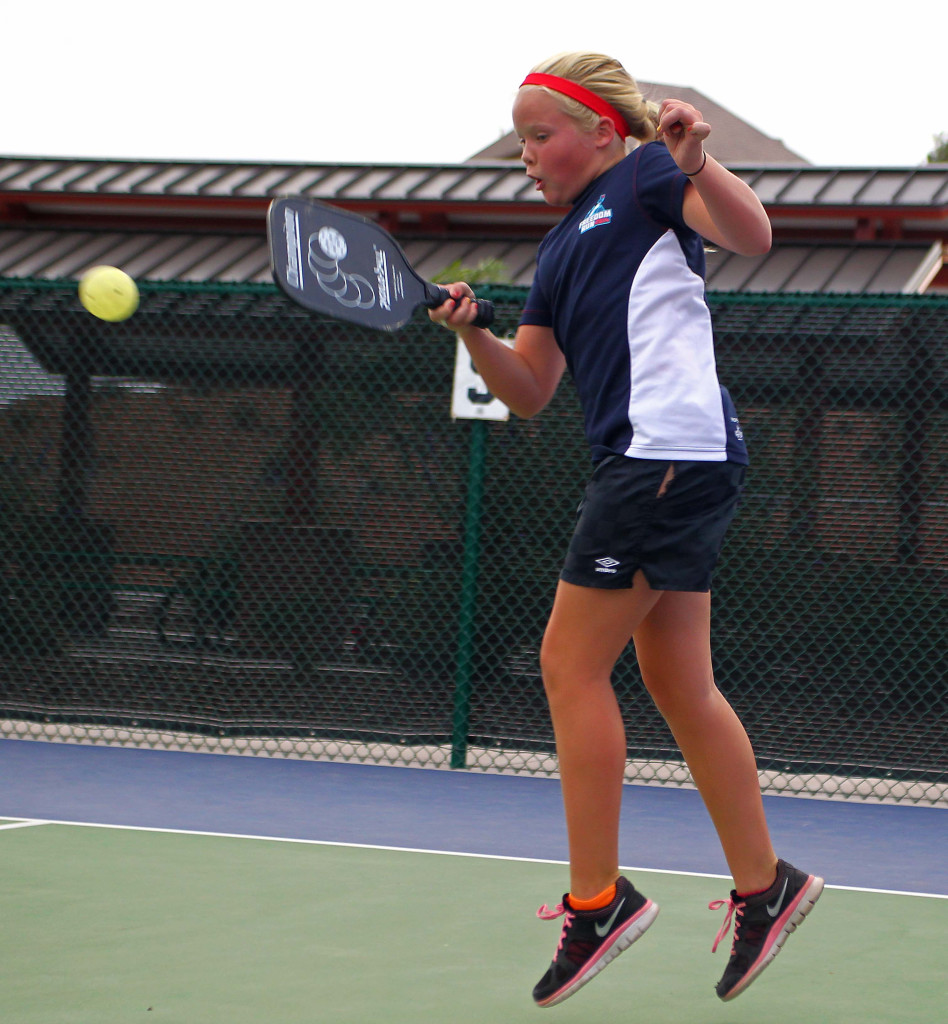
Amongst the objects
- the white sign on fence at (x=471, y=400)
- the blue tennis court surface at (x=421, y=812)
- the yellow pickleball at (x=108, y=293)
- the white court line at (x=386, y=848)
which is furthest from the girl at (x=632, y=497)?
the white sign on fence at (x=471, y=400)

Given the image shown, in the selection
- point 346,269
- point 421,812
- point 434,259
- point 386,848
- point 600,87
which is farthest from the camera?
point 434,259

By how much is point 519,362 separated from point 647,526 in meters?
0.50

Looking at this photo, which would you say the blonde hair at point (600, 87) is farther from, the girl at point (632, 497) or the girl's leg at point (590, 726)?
the girl's leg at point (590, 726)

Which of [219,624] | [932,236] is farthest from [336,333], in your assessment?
[932,236]

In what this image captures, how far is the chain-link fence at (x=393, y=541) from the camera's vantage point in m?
5.16

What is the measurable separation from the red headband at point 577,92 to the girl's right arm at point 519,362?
1.22ft

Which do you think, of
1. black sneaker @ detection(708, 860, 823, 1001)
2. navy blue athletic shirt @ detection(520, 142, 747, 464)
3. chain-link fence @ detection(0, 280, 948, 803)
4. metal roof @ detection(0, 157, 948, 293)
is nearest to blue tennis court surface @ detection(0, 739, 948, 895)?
chain-link fence @ detection(0, 280, 948, 803)

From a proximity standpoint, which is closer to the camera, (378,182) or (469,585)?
(469,585)

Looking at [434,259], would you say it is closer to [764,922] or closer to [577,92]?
[577,92]

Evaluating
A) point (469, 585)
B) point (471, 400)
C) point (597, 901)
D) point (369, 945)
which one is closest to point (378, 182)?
point (471, 400)

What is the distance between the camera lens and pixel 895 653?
5133mm

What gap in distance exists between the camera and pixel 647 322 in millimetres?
2193

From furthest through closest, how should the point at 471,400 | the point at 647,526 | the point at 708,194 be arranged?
the point at 471,400, the point at 647,526, the point at 708,194

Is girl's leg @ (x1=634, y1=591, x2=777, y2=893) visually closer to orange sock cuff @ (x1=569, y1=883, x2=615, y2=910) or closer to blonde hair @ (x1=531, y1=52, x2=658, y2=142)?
orange sock cuff @ (x1=569, y1=883, x2=615, y2=910)
